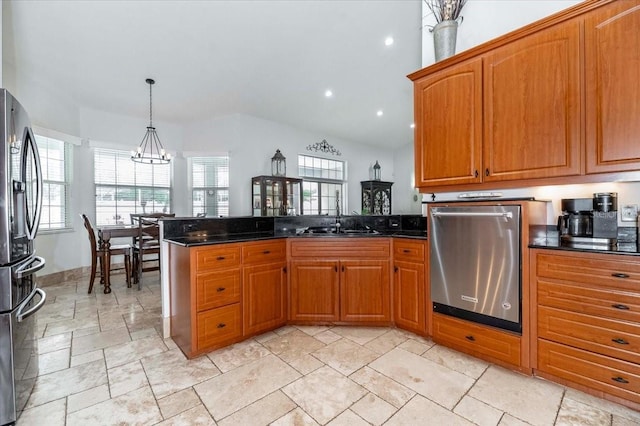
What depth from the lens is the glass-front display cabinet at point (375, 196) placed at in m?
7.56

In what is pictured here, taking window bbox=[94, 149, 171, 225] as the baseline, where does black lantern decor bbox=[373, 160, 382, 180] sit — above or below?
above

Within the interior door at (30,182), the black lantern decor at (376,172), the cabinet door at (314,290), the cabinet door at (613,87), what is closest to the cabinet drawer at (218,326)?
the cabinet door at (314,290)

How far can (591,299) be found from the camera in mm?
1710

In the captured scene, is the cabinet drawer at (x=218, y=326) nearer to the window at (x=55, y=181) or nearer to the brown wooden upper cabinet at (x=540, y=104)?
the brown wooden upper cabinet at (x=540, y=104)

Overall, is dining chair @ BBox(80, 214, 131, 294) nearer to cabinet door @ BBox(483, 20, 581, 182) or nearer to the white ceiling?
the white ceiling

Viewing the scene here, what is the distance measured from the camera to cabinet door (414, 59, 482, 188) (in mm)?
2211

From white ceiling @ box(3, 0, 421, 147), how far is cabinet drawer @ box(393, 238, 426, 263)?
8.35 feet

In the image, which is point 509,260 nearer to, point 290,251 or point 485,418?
point 485,418

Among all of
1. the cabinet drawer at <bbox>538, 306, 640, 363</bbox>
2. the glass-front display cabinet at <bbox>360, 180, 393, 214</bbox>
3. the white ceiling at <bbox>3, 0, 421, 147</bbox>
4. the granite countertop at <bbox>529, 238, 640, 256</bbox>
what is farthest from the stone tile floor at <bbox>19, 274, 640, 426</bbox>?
the glass-front display cabinet at <bbox>360, 180, 393, 214</bbox>

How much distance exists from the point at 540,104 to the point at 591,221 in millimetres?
880

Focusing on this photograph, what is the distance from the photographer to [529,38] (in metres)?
1.96

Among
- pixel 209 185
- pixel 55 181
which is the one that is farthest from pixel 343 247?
pixel 55 181

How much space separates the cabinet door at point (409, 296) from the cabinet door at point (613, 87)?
4.53 ft

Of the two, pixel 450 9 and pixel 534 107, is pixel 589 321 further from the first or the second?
pixel 450 9
